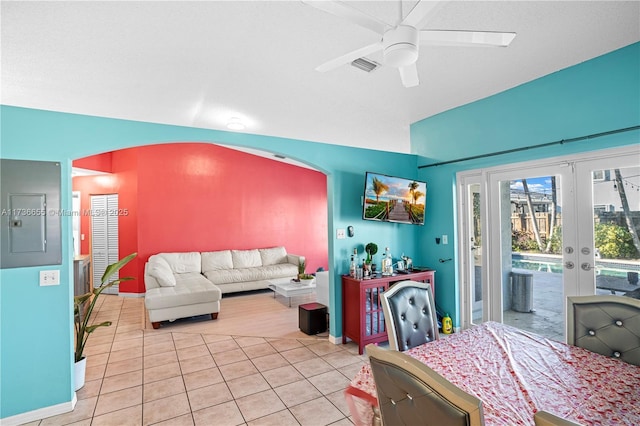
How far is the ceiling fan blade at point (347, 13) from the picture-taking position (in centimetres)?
123

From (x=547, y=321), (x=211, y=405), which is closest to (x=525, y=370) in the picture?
(x=547, y=321)

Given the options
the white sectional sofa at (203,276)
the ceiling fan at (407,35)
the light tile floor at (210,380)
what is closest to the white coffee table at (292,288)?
the white sectional sofa at (203,276)

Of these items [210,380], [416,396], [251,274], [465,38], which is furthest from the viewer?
[251,274]

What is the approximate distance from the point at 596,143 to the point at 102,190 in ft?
26.1

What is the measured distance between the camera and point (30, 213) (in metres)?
2.52

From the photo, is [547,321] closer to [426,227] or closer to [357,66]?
[426,227]

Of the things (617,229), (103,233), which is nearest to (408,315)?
(617,229)

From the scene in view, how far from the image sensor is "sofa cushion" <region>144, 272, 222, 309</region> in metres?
4.43

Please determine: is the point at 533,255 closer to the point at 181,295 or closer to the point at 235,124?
the point at 235,124

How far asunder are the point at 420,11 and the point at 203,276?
5.80 metres

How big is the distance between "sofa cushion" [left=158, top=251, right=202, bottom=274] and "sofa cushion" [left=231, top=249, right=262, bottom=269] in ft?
2.36

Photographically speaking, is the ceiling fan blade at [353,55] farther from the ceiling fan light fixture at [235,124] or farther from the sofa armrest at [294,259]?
the sofa armrest at [294,259]

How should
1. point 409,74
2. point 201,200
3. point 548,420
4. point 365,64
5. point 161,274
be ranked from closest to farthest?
point 548,420 < point 409,74 < point 365,64 < point 161,274 < point 201,200

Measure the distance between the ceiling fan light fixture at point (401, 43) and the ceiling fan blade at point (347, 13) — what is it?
5 cm
